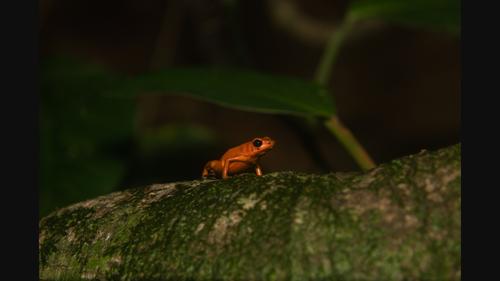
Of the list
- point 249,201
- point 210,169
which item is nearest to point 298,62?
point 210,169

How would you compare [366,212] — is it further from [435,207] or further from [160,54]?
[160,54]

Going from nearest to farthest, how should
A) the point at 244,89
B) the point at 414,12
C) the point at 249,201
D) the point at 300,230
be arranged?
the point at 300,230
the point at 249,201
the point at 244,89
the point at 414,12

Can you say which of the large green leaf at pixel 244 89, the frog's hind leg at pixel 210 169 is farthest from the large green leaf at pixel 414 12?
the frog's hind leg at pixel 210 169

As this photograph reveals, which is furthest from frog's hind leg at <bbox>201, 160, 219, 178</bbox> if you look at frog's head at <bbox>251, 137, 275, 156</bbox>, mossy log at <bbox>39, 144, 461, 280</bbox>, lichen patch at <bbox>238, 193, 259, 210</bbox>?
lichen patch at <bbox>238, 193, 259, 210</bbox>

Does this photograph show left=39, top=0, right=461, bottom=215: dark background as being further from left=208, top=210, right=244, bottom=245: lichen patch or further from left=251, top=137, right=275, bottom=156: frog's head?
left=208, top=210, right=244, bottom=245: lichen patch

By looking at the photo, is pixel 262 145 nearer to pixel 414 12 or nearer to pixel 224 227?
pixel 224 227

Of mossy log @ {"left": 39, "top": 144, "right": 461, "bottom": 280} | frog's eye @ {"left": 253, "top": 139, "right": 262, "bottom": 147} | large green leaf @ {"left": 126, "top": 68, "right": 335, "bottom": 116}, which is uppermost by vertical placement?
large green leaf @ {"left": 126, "top": 68, "right": 335, "bottom": 116}
